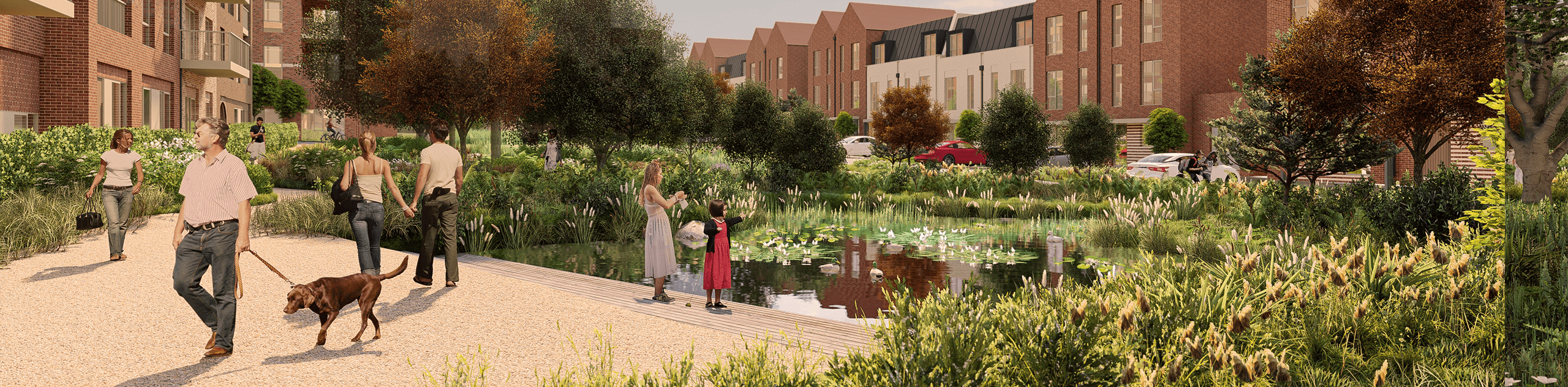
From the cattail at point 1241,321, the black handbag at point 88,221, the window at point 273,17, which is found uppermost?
the window at point 273,17

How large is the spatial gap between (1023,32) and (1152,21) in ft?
31.0

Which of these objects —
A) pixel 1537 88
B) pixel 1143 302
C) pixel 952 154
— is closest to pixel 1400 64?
pixel 1537 88

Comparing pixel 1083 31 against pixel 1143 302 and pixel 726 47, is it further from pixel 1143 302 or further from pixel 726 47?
pixel 726 47

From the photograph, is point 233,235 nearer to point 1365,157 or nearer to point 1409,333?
point 1409,333

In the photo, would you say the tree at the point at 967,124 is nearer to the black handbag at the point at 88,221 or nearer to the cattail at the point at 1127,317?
the black handbag at the point at 88,221

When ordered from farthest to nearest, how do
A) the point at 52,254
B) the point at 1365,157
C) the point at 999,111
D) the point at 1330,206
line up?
1. the point at 999,111
2. the point at 1365,157
3. the point at 1330,206
4. the point at 52,254

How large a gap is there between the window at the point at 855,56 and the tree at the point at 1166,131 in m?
26.1

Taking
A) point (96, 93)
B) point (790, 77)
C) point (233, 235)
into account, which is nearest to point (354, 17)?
point (96, 93)

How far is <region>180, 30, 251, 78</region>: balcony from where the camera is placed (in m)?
27.5

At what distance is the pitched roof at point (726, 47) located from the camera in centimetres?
9075

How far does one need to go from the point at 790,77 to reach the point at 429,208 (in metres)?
62.8

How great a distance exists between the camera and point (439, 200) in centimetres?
884

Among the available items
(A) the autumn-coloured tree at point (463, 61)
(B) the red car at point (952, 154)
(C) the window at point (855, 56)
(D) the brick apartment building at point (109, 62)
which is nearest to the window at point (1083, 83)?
(B) the red car at point (952, 154)

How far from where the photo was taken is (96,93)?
20.2 meters
